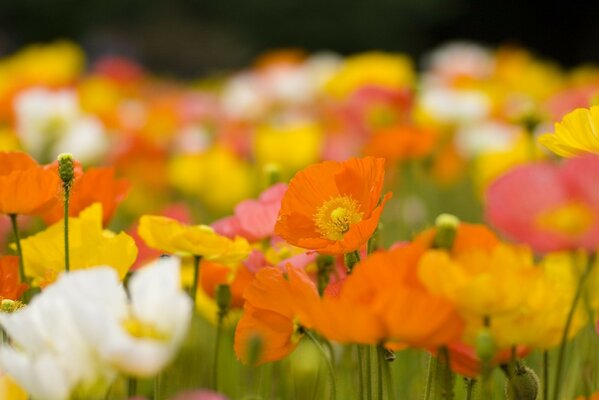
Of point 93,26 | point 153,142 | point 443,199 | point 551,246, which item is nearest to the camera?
point 551,246

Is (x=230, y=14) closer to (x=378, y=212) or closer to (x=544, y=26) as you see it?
(x=544, y=26)

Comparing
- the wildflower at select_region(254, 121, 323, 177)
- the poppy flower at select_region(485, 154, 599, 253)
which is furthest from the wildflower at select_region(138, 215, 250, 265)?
the wildflower at select_region(254, 121, 323, 177)

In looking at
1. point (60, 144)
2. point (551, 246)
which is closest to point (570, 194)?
point (551, 246)

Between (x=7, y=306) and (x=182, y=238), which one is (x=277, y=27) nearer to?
(x=182, y=238)

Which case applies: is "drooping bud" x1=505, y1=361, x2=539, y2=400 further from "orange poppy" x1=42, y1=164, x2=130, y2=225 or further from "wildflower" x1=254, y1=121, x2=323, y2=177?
"wildflower" x1=254, y1=121, x2=323, y2=177

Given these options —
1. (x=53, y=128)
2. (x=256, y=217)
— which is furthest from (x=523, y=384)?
(x=53, y=128)

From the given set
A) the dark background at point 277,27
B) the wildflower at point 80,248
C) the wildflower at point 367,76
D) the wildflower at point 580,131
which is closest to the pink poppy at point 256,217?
the wildflower at point 80,248
